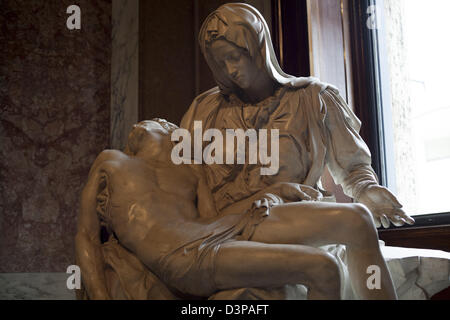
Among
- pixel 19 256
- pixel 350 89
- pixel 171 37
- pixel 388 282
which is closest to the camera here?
pixel 388 282

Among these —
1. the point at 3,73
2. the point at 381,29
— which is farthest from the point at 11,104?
the point at 381,29

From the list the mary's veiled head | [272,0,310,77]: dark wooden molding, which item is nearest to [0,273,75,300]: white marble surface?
the mary's veiled head

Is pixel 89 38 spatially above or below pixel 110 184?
above

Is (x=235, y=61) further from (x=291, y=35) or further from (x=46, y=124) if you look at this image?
(x=46, y=124)

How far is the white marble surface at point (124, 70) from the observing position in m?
4.59

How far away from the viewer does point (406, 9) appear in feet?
14.4

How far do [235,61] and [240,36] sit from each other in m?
0.13

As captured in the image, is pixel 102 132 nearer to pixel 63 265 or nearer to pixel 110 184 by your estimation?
pixel 63 265

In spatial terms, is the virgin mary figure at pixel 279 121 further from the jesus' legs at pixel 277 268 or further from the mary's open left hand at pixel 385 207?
the jesus' legs at pixel 277 268

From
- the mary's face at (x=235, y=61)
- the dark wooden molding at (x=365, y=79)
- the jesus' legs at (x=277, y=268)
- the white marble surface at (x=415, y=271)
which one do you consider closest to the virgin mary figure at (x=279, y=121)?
the mary's face at (x=235, y=61)

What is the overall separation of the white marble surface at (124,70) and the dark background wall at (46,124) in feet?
0.30

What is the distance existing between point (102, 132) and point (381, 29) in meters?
2.50

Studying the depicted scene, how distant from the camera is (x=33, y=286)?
13.5 feet

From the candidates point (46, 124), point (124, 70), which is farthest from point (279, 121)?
point (46, 124)
